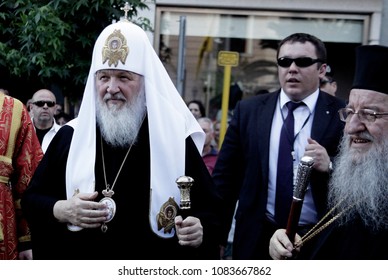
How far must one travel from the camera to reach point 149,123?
4082mm

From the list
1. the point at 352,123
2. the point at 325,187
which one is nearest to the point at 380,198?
the point at 352,123

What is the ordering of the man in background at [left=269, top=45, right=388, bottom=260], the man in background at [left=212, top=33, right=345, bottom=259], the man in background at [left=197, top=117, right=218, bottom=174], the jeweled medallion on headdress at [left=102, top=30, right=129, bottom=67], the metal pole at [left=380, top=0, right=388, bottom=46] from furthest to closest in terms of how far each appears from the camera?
the man in background at [left=197, top=117, right=218, bottom=174]
the man in background at [left=212, top=33, right=345, bottom=259]
the metal pole at [left=380, top=0, right=388, bottom=46]
the jeweled medallion on headdress at [left=102, top=30, right=129, bottom=67]
the man in background at [left=269, top=45, right=388, bottom=260]

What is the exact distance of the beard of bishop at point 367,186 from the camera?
3373mm

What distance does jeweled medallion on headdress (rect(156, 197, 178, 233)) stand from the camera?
396 cm

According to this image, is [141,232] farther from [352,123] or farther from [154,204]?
[352,123]

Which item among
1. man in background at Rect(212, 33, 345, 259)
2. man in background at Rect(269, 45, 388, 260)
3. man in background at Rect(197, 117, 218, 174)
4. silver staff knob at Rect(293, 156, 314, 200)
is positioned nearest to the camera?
man in background at Rect(269, 45, 388, 260)

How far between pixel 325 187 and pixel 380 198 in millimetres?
1189

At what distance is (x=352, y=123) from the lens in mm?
3473

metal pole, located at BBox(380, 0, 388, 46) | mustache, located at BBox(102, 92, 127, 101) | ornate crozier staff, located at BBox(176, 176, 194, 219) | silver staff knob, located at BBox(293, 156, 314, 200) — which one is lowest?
ornate crozier staff, located at BBox(176, 176, 194, 219)

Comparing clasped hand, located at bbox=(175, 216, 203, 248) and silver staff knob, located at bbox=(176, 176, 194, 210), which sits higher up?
silver staff knob, located at bbox=(176, 176, 194, 210)

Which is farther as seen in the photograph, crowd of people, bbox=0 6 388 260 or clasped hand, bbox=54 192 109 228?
clasped hand, bbox=54 192 109 228

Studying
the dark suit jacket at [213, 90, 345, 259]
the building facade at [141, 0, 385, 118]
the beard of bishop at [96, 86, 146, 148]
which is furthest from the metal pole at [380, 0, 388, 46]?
the building facade at [141, 0, 385, 118]

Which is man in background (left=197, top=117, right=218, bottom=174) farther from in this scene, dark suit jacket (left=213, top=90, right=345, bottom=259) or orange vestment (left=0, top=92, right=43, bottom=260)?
orange vestment (left=0, top=92, right=43, bottom=260)

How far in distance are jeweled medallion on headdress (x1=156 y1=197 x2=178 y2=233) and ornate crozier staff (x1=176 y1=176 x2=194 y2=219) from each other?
139 mm
